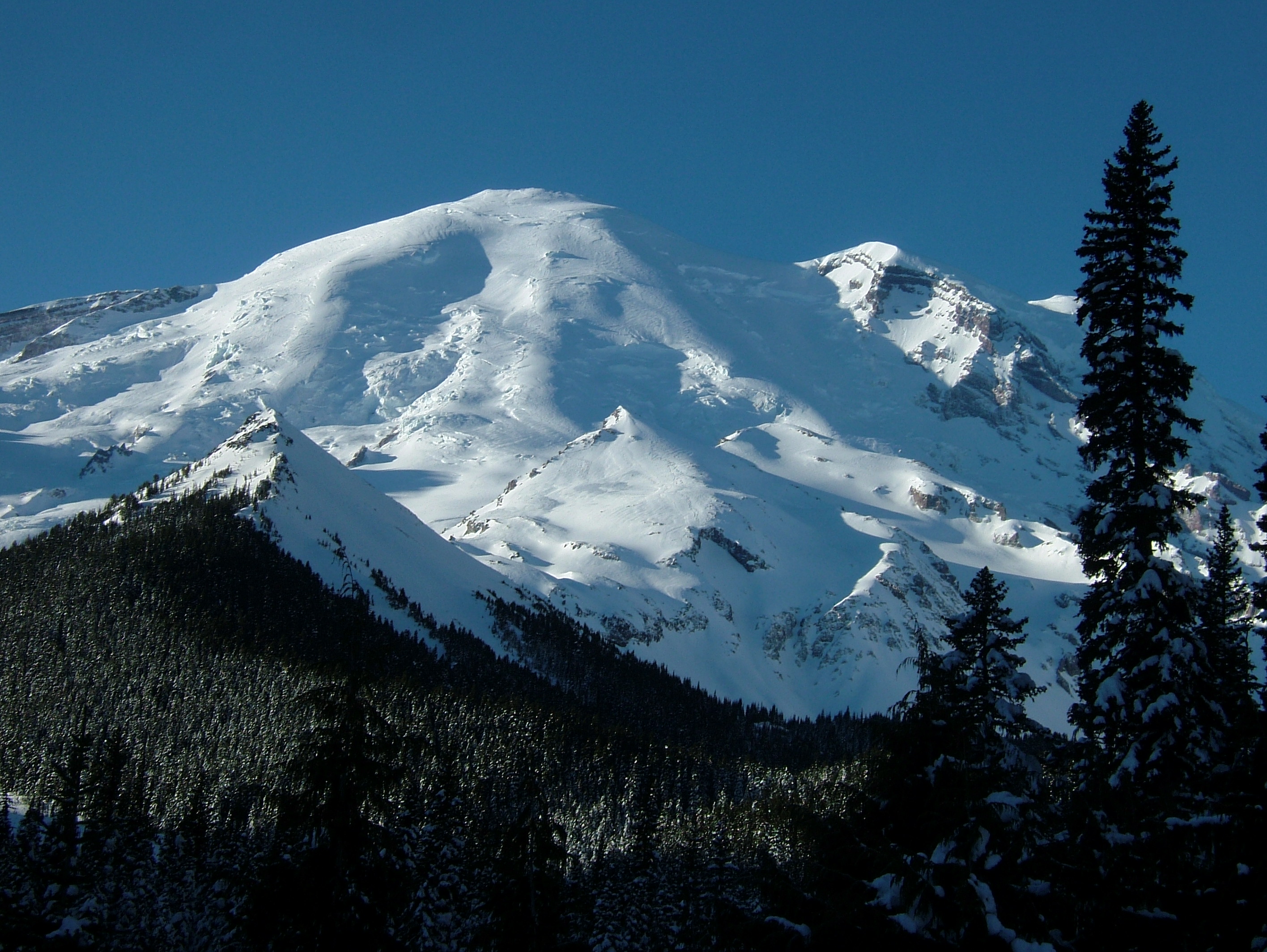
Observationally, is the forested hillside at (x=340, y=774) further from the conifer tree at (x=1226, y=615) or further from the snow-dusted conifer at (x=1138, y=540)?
the conifer tree at (x=1226, y=615)

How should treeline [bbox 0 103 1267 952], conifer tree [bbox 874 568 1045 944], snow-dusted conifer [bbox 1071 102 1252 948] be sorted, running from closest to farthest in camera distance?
1. conifer tree [bbox 874 568 1045 944]
2. treeline [bbox 0 103 1267 952]
3. snow-dusted conifer [bbox 1071 102 1252 948]

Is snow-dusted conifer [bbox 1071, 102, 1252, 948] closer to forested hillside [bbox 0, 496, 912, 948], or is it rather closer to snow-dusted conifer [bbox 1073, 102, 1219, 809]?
snow-dusted conifer [bbox 1073, 102, 1219, 809]

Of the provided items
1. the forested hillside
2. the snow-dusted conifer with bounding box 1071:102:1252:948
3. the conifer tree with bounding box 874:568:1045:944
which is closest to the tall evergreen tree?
the snow-dusted conifer with bounding box 1071:102:1252:948

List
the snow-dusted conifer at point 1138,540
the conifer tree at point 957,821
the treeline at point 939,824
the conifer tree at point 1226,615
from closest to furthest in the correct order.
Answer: the conifer tree at point 957,821, the treeline at point 939,824, the snow-dusted conifer at point 1138,540, the conifer tree at point 1226,615

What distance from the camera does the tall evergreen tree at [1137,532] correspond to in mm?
22359

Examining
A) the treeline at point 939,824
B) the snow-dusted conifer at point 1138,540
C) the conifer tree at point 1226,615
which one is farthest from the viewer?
the conifer tree at point 1226,615

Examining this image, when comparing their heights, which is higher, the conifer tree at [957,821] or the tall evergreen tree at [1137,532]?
the tall evergreen tree at [1137,532]

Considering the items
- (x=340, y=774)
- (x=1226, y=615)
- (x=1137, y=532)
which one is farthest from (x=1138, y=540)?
(x=340, y=774)

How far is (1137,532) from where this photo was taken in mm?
23500

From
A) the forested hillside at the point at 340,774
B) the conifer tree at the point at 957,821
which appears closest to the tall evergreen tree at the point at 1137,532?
the conifer tree at the point at 957,821

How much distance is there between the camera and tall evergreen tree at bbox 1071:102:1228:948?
2236 cm

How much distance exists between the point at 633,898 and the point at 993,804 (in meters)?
36.0

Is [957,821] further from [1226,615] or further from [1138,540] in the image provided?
[1226,615]

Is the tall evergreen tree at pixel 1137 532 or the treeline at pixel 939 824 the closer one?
the treeline at pixel 939 824
